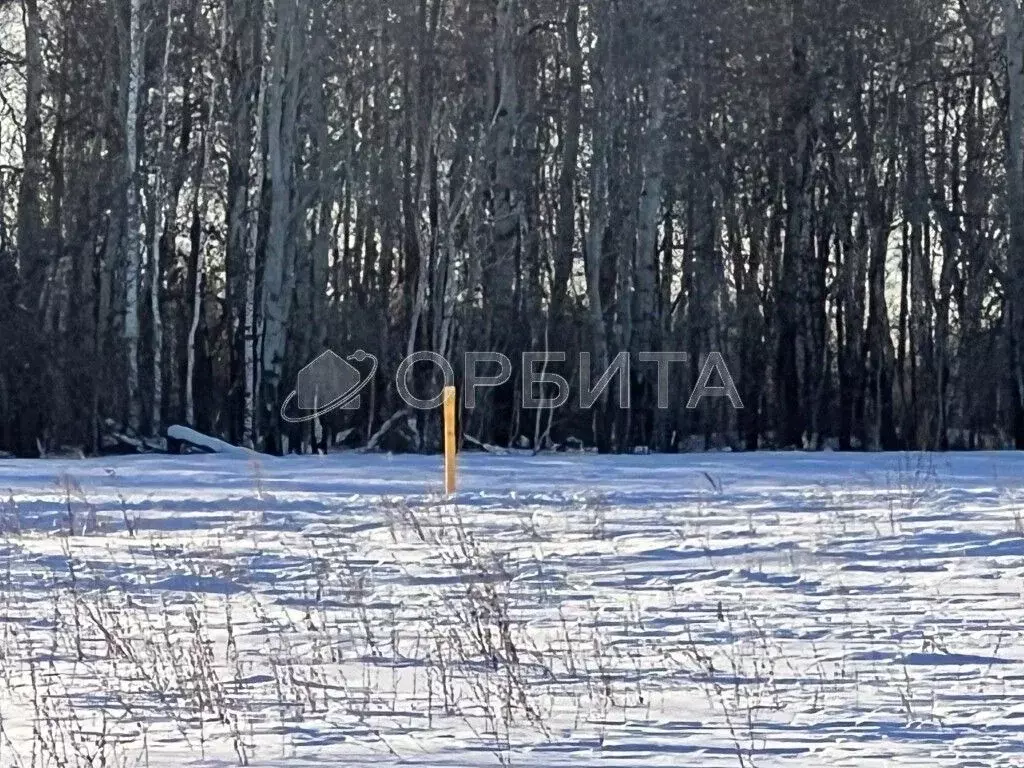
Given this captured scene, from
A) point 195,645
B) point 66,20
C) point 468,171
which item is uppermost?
point 66,20

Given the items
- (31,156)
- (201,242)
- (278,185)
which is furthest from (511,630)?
(201,242)

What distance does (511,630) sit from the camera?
8.21 metres

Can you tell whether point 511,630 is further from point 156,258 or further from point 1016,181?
point 156,258

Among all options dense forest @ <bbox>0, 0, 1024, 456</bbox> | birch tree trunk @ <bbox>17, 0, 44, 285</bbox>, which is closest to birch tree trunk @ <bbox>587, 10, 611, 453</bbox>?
dense forest @ <bbox>0, 0, 1024, 456</bbox>

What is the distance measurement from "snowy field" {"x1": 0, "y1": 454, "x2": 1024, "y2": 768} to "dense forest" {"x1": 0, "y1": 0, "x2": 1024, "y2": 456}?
1256 centimetres

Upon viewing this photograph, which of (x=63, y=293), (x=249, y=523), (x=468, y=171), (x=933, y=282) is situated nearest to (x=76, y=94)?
(x=63, y=293)

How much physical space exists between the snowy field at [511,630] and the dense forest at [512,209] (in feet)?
41.2

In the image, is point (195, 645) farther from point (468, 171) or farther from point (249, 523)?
point (468, 171)

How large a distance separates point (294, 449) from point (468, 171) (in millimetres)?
5613

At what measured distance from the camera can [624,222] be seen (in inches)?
1231

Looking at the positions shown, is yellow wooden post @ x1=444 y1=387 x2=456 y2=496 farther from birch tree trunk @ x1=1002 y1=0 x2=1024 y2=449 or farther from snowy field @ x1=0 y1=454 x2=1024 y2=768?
birch tree trunk @ x1=1002 y1=0 x2=1024 y2=449

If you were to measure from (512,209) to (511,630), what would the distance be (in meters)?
22.5

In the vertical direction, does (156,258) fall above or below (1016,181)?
below

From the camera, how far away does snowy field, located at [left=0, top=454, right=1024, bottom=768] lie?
5891 millimetres
